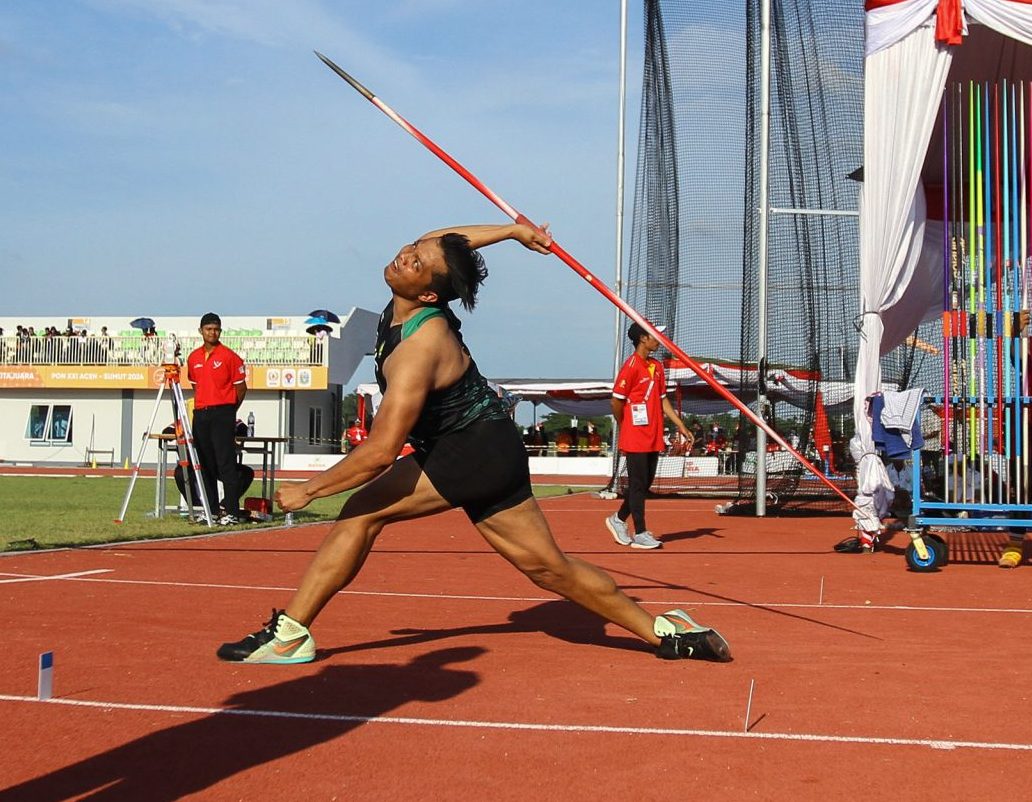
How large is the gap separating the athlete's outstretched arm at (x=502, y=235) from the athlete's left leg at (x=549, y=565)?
120 cm

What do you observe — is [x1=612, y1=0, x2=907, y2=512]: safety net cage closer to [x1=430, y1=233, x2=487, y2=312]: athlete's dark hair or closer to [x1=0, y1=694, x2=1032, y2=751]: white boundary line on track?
[x1=430, y1=233, x2=487, y2=312]: athlete's dark hair

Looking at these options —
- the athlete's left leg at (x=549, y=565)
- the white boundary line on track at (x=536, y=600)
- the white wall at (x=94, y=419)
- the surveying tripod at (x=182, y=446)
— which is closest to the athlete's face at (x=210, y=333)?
the surveying tripod at (x=182, y=446)

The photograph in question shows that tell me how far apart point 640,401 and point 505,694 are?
22.0ft

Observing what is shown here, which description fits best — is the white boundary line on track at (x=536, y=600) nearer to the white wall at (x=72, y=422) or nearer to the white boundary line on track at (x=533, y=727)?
the white boundary line on track at (x=533, y=727)

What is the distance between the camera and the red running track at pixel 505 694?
367cm

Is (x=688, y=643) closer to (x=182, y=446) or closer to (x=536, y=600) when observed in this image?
(x=536, y=600)

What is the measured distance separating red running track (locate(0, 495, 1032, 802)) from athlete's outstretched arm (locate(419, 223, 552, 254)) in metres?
1.86

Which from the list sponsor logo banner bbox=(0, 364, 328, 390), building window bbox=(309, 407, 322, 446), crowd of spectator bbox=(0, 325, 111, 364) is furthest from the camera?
building window bbox=(309, 407, 322, 446)

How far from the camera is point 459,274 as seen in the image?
529cm

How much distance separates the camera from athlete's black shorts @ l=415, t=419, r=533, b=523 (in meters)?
5.27

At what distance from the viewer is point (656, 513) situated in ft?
55.5

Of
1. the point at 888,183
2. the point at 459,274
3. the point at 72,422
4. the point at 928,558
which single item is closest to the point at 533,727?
the point at 459,274

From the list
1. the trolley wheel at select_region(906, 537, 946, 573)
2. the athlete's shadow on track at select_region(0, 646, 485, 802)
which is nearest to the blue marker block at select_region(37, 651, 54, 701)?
the athlete's shadow on track at select_region(0, 646, 485, 802)

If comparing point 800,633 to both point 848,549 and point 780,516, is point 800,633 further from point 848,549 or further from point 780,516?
point 780,516
